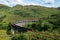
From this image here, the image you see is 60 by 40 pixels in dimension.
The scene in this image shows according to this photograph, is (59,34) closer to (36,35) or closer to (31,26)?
(36,35)

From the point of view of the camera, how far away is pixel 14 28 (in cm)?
7706

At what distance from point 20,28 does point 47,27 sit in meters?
16.0

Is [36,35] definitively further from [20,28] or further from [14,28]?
[14,28]

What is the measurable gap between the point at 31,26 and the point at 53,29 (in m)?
9.55

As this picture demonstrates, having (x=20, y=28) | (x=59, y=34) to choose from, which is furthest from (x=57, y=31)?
(x=20, y=28)

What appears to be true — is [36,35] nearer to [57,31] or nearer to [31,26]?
[57,31]

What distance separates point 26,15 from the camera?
198500 mm

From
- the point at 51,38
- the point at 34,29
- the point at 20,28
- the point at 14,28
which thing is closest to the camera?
the point at 51,38

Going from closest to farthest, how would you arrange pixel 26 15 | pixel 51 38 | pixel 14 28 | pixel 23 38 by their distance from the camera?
pixel 51 38
pixel 23 38
pixel 14 28
pixel 26 15

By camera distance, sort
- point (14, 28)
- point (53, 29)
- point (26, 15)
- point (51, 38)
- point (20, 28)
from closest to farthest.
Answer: point (51, 38), point (53, 29), point (20, 28), point (14, 28), point (26, 15)

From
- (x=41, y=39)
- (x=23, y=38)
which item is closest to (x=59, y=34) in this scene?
(x=41, y=39)

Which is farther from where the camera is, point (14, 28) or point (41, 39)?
point (14, 28)

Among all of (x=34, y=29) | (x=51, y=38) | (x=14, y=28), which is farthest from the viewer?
(x=14, y=28)

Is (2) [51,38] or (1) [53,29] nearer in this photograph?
(2) [51,38]
